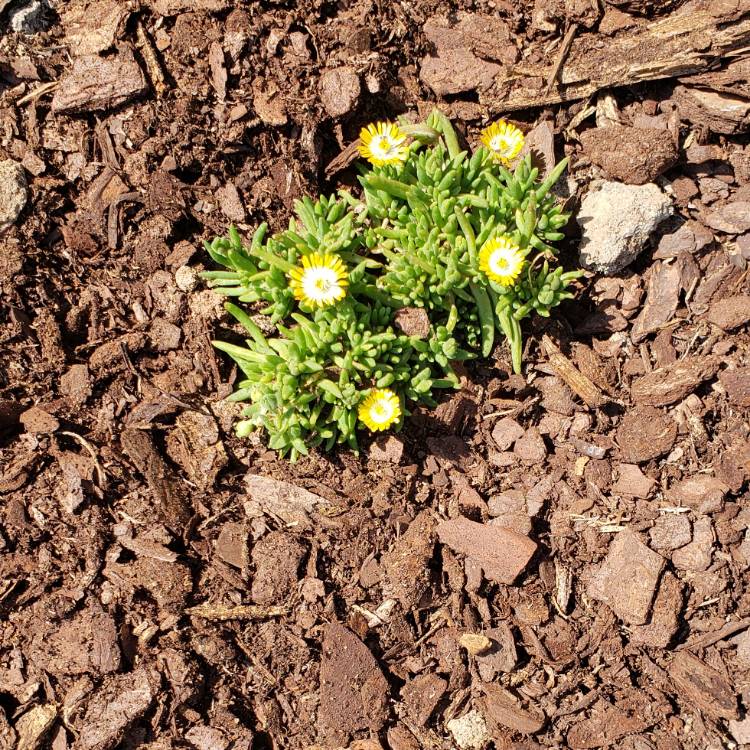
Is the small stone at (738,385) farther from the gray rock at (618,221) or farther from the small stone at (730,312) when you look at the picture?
the gray rock at (618,221)

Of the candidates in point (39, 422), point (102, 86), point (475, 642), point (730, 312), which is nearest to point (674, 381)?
point (730, 312)

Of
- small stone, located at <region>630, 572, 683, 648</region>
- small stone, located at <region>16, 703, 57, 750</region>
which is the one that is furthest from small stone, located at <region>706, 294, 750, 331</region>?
small stone, located at <region>16, 703, 57, 750</region>

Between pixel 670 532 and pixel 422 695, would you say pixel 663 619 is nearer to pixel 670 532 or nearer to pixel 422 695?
pixel 670 532

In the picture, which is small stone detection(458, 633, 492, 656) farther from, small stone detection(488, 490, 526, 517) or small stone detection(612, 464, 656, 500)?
small stone detection(612, 464, 656, 500)

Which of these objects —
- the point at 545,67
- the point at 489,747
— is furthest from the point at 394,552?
the point at 545,67

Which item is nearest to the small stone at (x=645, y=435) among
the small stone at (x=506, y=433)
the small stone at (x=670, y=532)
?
the small stone at (x=670, y=532)

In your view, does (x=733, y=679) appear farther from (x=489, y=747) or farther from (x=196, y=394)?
(x=196, y=394)
